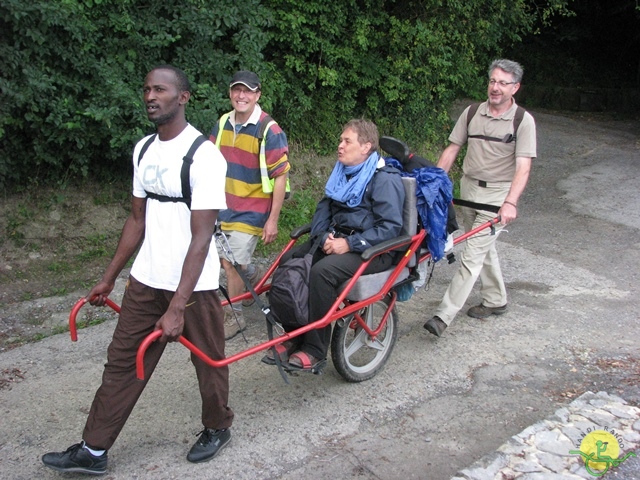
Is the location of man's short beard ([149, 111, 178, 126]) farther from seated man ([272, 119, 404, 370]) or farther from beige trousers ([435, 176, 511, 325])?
beige trousers ([435, 176, 511, 325])

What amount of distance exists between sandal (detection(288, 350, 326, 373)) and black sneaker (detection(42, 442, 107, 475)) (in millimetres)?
1179

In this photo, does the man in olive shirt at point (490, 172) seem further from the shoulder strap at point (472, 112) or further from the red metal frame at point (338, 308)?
the red metal frame at point (338, 308)

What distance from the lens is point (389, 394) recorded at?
181 inches

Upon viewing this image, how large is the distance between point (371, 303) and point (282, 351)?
669 mm

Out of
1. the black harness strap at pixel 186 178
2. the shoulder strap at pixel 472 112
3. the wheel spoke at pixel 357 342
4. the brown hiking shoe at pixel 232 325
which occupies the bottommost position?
the brown hiking shoe at pixel 232 325

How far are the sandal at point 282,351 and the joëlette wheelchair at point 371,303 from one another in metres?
0.08

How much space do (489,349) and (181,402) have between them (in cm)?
233

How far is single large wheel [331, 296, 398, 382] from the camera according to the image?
14.6 feet

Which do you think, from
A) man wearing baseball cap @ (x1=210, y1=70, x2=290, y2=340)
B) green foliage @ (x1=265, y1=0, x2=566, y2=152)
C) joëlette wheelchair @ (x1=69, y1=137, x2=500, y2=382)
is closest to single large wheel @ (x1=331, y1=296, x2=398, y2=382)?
joëlette wheelchair @ (x1=69, y1=137, x2=500, y2=382)

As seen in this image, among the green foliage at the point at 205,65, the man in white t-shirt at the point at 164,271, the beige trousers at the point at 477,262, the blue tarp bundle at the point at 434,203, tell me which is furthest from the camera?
the green foliage at the point at 205,65

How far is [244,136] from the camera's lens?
16.6 ft

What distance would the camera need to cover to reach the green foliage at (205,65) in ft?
19.5

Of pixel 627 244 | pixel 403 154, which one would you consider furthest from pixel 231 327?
pixel 627 244

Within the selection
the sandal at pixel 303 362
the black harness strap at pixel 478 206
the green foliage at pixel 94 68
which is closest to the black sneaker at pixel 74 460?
the sandal at pixel 303 362
